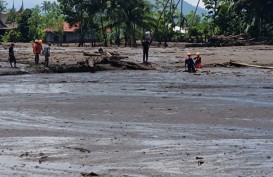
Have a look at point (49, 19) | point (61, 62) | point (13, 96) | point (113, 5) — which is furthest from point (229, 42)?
point (13, 96)

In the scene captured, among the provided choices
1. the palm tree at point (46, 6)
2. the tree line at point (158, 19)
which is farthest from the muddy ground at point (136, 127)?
the palm tree at point (46, 6)

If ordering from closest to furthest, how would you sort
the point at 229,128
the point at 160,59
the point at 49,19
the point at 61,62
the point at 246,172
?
1. the point at 246,172
2. the point at 229,128
3. the point at 61,62
4. the point at 160,59
5. the point at 49,19

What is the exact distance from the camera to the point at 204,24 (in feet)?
251

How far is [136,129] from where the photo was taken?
1370cm

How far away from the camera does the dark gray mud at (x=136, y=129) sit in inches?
386

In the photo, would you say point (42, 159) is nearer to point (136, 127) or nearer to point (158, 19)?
point (136, 127)

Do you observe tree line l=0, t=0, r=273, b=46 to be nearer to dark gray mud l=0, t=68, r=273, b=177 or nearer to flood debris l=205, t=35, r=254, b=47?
flood debris l=205, t=35, r=254, b=47

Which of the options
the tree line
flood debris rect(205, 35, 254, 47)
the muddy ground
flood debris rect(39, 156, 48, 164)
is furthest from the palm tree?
flood debris rect(39, 156, 48, 164)

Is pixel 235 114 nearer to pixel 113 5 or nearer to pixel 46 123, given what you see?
pixel 46 123

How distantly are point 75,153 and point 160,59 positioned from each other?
100 feet

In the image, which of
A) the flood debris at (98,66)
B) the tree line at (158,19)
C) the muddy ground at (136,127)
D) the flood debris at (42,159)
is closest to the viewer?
the muddy ground at (136,127)

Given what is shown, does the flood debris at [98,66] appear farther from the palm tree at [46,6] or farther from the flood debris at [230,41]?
the palm tree at [46,6]

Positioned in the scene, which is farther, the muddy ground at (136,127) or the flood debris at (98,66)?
the flood debris at (98,66)

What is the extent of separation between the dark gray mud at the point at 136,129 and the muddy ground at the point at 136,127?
0.06 feet
